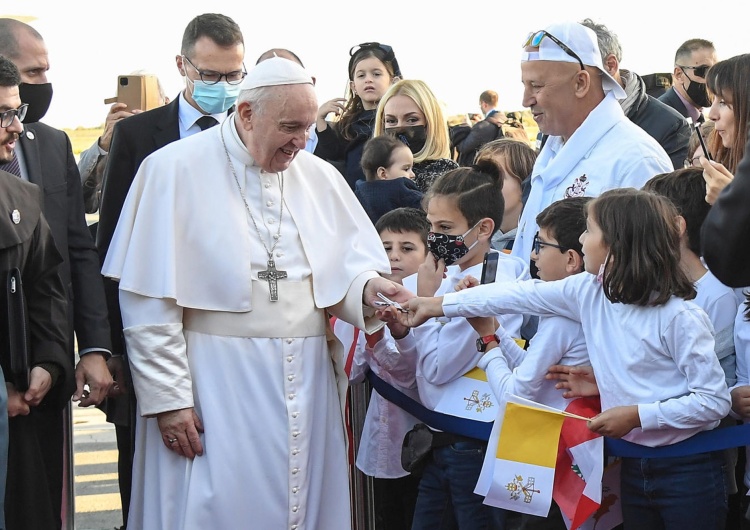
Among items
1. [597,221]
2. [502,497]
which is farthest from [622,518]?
[597,221]

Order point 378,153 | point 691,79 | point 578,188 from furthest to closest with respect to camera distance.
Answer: point 691,79 → point 378,153 → point 578,188

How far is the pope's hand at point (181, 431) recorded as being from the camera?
4117 mm

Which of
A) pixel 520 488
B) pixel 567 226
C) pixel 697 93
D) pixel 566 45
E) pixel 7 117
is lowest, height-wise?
pixel 520 488

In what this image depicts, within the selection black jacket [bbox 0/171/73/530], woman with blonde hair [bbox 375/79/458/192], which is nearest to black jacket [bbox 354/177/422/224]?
woman with blonde hair [bbox 375/79/458/192]

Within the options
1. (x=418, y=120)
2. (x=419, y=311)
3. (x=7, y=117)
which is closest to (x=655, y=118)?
(x=418, y=120)

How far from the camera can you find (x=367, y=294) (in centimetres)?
438

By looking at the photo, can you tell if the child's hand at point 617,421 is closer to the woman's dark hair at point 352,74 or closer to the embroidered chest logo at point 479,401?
the embroidered chest logo at point 479,401

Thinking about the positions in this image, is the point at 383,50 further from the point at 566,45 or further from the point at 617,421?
the point at 617,421

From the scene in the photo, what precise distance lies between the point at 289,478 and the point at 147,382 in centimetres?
64

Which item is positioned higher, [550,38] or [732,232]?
[550,38]

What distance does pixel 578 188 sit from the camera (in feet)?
15.7

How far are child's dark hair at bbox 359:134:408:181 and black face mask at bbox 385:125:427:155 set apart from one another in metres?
0.30

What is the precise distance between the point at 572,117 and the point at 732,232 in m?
2.66

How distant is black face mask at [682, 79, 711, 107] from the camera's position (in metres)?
7.67
